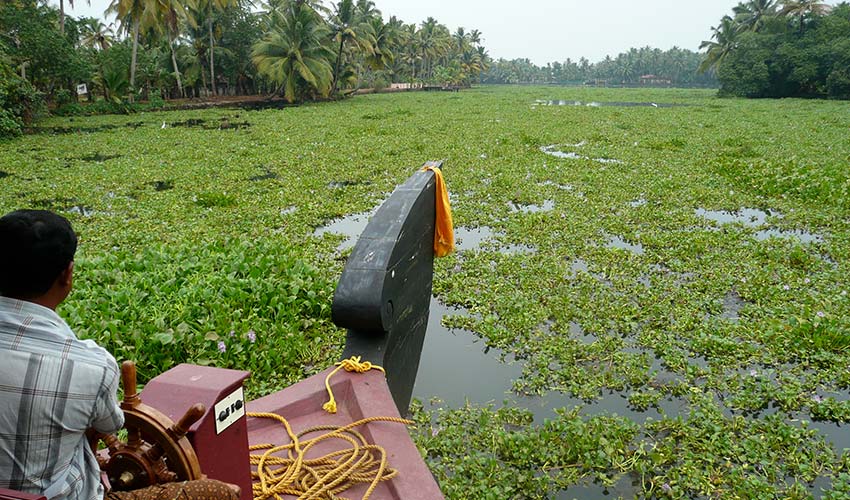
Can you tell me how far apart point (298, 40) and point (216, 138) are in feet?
46.3

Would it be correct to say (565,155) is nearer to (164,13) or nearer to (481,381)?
(481,381)

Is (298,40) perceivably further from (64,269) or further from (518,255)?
(64,269)

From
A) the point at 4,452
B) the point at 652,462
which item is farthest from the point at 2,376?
the point at 652,462

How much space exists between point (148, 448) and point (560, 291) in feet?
14.1

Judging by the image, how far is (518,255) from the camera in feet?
20.6

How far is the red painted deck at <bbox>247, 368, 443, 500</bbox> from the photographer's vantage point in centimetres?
219

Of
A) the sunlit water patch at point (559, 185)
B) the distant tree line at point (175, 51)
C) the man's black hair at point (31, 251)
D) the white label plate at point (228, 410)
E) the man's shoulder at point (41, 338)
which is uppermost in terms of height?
the distant tree line at point (175, 51)

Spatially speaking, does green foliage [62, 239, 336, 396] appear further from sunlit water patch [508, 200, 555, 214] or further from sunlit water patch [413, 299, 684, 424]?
sunlit water patch [508, 200, 555, 214]

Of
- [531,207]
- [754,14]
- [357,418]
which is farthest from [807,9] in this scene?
[357,418]

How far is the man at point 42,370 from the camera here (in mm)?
1343

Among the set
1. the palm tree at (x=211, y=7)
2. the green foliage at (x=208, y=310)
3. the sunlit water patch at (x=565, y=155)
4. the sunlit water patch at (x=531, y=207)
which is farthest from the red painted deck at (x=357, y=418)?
the palm tree at (x=211, y=7)

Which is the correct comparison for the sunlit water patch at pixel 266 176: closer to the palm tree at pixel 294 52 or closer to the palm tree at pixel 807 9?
the palm tree at pixel 294 52

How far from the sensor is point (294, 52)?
2725cm

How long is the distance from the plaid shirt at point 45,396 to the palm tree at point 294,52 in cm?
2749
